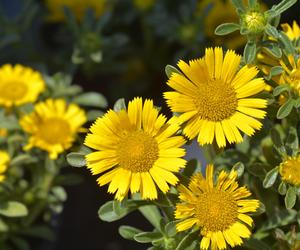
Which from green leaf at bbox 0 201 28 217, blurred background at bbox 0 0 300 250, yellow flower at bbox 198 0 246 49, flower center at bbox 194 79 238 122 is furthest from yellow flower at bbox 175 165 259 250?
yellow flower at bbox 198 0 246 49

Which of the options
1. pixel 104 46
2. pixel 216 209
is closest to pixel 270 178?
pixel 216 209

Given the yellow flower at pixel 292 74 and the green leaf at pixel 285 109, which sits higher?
the yellow flower at pixel 292 74

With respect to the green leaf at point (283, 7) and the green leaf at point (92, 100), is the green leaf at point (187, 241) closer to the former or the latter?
the green leaf at point (283, 7)

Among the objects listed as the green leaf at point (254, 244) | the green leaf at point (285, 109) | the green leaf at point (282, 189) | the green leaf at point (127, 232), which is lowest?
the green leaf at point (254, 244)

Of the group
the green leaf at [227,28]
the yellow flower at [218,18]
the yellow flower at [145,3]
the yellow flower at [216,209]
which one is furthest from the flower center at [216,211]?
the yellow flower at [145,3]

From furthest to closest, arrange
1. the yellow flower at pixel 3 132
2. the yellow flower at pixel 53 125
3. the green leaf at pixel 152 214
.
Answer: the yellow flower at pixel 3 132, the yellow flower at pixel 53 125, the green leaf at pixel 152 214

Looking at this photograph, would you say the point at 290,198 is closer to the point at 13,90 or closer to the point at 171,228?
the point at 171,228

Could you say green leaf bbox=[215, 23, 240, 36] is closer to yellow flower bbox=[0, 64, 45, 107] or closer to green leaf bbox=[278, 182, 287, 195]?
green leaf bbox=[278, 182, 287, 195]
